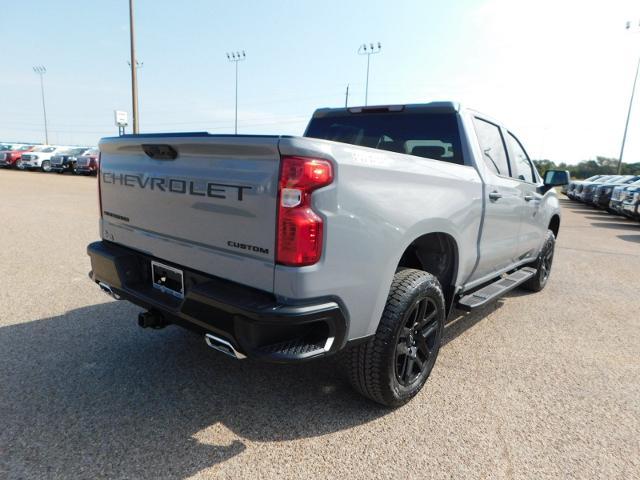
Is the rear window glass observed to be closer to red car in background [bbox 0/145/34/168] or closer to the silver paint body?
the silver paint body

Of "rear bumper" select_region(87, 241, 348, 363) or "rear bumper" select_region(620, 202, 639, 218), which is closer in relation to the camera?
"rear bumper" select_region(87, 241, 348, 363)

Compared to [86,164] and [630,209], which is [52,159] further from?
[630,209]

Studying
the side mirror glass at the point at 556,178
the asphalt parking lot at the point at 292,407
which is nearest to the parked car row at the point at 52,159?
the asphalt parking lot at the point at 292,407

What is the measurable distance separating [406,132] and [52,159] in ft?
92.4

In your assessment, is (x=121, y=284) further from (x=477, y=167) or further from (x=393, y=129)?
(x=477, y=167)

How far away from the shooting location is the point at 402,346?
2613mm

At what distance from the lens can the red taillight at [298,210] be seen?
190 centimetres

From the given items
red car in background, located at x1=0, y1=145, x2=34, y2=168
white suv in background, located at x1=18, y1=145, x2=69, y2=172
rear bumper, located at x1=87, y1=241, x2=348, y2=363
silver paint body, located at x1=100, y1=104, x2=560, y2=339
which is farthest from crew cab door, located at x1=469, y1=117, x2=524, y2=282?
red car in background, located at x1=0, y1=145, x2=34, y2=168

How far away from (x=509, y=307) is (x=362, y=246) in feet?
10.9

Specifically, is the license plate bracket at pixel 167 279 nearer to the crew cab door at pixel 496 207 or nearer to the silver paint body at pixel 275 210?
the silver paint body at pixel 275 210

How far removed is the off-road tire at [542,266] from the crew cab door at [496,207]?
1174mm

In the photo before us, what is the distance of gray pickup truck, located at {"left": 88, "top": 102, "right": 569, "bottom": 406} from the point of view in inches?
76.2

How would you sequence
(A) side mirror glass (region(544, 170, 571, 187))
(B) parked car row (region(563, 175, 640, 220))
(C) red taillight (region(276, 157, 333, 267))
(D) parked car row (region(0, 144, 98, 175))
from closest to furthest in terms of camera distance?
(C) red taillight (region(276, 157, 333, 267)), (A) side mirror glass (region(544, 170, 571, 187)), (B) parked car row (region(563, 175, 640, 220)), (D) parked car row (region(0, 144, 98, 175))

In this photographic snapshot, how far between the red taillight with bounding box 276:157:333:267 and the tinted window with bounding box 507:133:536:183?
2.92 metres
